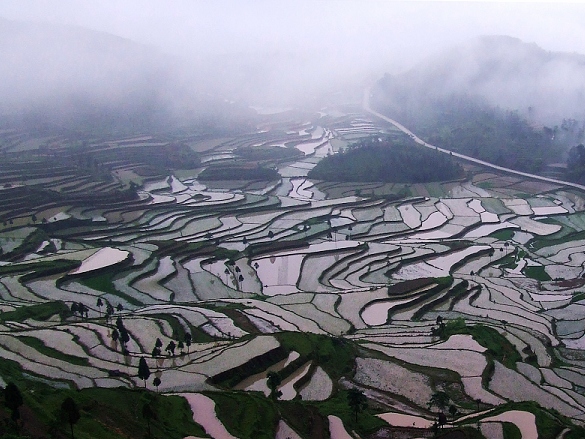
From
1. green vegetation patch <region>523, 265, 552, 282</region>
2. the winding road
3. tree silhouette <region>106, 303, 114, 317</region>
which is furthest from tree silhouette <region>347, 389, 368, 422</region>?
the winding road

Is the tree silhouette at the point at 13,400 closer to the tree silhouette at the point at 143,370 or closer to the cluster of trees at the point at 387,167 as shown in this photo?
the tree silhouette at the point at 143,370

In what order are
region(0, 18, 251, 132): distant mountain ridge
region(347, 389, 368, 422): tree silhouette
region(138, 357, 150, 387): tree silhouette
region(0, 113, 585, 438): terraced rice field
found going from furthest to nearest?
region(0, 18, 251, 132): distant mountain ridge < region(0, 113, 585, 438): terraced rice field < region(138, 357, 150, 387): tree silhouette < region(347, 389, 368, 422): tree silhouette

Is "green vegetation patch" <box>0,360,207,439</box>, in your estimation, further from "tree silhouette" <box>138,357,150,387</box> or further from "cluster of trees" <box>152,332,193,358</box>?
"cluster of trees" <box>152,332,193,358</box>

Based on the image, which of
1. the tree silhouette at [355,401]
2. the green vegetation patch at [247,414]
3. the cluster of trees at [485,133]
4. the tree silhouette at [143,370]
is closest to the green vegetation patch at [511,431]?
the tree silhouette at [355,401]

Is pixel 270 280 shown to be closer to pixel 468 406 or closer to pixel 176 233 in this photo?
pixel 176 233

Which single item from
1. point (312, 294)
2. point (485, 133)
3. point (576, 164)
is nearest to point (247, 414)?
point (312, 294)

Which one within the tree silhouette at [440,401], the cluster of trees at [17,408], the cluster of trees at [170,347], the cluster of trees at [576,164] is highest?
the cluster of trees at [17,408]

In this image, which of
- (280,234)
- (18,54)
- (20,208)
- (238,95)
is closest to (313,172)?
(280,234)
